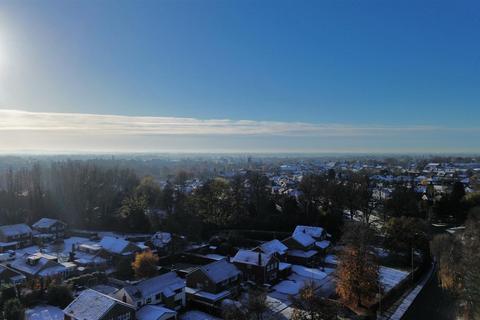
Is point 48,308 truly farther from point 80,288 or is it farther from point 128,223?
point 128,223

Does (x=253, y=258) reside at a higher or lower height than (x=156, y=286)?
lower

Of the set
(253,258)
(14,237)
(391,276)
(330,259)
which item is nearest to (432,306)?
(391,276)

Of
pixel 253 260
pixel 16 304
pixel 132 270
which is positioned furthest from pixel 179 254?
pixel 16 304

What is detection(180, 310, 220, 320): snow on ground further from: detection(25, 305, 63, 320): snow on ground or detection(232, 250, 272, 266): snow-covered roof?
detection(25, 305, 63, 320): snow on ground

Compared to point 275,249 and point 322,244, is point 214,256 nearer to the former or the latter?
point 275,249

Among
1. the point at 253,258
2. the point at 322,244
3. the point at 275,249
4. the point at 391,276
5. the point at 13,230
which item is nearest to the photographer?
the point at 253,258

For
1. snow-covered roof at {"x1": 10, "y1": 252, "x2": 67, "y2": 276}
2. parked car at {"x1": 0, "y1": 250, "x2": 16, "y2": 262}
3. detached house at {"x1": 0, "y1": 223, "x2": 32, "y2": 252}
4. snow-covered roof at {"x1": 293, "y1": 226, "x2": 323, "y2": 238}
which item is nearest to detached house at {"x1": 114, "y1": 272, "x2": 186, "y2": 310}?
snow-covered roof at {"x1": 10, "y1": 252, "x2": 67, "y2": 276}

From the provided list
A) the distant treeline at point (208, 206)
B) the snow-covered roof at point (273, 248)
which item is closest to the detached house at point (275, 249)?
the snow-covered roof at point (273, 248)
